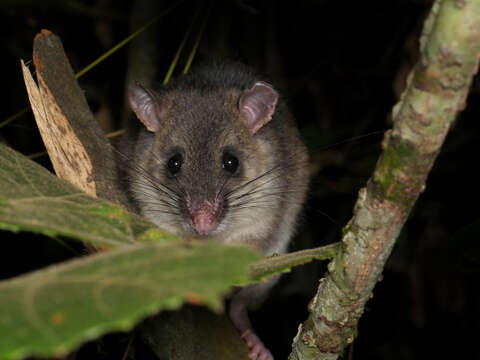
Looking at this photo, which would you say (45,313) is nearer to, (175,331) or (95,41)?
(175,331)

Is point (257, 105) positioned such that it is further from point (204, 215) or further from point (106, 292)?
point (106, 292)

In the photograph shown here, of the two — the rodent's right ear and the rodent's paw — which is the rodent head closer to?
the rodent's right ear

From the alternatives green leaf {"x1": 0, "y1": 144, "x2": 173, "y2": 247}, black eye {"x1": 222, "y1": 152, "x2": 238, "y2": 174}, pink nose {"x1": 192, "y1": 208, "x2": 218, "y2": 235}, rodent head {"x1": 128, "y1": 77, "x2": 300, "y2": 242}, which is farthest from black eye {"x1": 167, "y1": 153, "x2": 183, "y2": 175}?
green leaf {"x1": 0, "y1": 144, "x2": 173, "y2": 247}

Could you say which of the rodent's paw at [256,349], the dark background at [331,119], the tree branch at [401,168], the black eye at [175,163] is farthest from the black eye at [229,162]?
the tree branch at [401,168]

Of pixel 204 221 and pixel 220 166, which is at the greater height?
pixel 220 166

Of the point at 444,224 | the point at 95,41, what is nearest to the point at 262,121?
the point at 444,224

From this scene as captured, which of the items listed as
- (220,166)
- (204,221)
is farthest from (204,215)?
(220,166)
